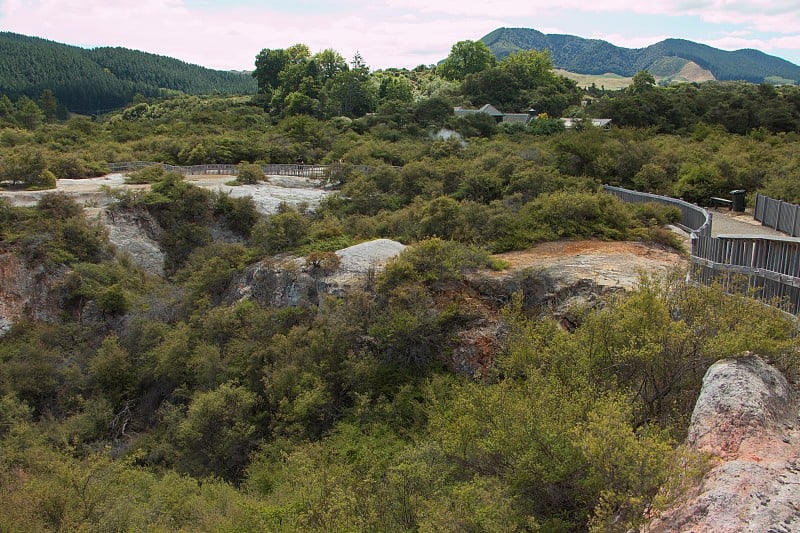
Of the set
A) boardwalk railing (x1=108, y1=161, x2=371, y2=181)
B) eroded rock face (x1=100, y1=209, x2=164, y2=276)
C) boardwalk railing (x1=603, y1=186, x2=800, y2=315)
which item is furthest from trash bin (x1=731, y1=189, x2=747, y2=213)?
eroded rock face (x1=100, y1=209, x2=164, y2=276)

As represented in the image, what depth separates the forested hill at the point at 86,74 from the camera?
118 m

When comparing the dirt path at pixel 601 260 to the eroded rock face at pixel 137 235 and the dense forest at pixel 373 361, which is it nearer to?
the dense forest at pixel 373 361

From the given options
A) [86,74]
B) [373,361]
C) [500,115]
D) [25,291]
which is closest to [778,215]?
[373,361]

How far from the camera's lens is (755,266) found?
1080 cm

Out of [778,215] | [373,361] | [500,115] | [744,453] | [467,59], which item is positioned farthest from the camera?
[467,59]

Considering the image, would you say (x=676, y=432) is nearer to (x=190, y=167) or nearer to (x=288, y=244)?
(x=288, y=244)

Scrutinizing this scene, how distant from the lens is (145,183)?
30.5 metres

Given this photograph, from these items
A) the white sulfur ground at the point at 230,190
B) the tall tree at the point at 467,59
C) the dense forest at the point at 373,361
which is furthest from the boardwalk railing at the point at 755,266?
the tall tree at the point at 467,59

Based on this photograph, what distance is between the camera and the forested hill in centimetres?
11800

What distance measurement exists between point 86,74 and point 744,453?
475 feet

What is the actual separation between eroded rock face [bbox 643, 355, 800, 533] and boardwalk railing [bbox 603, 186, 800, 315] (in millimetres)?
2298

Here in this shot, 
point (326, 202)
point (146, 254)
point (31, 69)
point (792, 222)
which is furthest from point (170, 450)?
point (31, 69)

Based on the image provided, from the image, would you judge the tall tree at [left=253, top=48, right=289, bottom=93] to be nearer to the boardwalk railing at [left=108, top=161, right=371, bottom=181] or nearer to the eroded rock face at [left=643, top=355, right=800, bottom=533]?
the boardwalk railing at [left=108, top=161, right=371, bottom=181]

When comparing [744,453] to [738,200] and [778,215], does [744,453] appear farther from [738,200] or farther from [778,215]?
[738,200]
